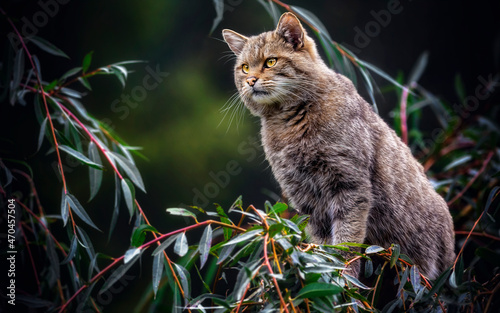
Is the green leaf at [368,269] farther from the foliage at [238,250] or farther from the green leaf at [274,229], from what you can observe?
the green leaf at [274,229]

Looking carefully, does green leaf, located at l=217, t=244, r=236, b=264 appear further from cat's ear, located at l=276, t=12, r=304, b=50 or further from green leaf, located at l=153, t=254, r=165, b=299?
cat's ear, located at l=276, t=12, r=304, b=50

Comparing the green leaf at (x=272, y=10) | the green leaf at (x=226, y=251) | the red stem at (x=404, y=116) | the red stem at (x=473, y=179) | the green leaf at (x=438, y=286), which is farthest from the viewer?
the red stem at (x=404, y=116)

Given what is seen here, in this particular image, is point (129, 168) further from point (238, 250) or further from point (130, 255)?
point (130, 255)

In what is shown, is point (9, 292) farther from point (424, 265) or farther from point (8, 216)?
point (424, 265)

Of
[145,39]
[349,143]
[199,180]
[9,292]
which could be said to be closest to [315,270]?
[349,143]

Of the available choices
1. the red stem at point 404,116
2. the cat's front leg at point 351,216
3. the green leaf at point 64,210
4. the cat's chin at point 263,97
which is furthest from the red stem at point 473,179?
the green leaf at point 64,210

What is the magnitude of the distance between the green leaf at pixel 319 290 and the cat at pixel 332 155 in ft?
1.79

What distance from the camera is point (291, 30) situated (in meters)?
1.67

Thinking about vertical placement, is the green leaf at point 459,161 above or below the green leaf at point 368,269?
above

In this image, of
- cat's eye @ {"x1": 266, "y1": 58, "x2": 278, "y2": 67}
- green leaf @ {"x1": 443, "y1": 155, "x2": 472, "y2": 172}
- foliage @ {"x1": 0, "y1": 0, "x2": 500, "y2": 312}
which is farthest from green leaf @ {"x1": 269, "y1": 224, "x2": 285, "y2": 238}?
green leaf @ {"x1": 443, "y1": 155, "x2": 472, "y2": 172}

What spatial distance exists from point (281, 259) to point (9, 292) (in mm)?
992

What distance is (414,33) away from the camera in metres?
3.21

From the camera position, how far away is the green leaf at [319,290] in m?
1.02

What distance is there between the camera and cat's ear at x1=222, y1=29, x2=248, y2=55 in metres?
1.84
